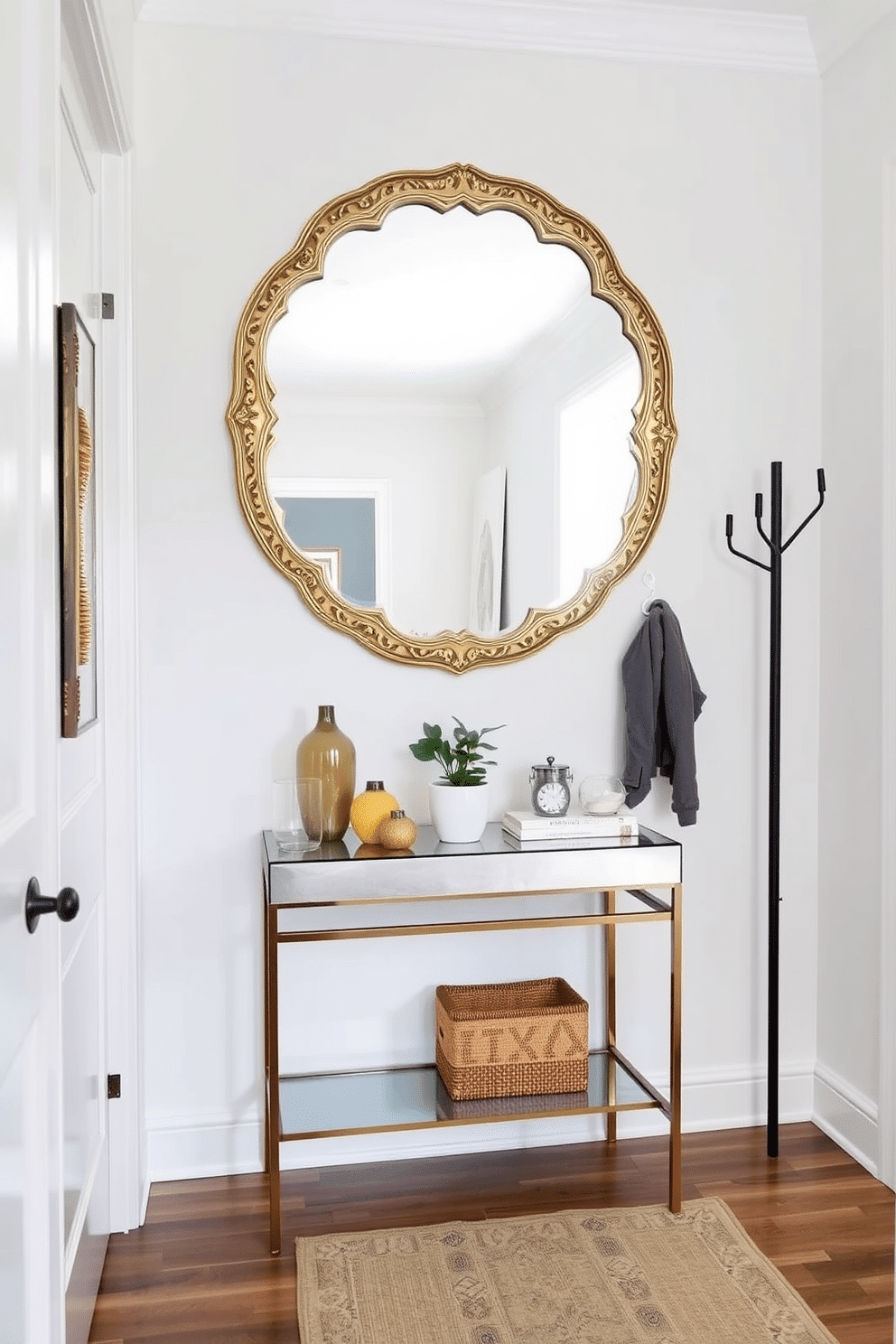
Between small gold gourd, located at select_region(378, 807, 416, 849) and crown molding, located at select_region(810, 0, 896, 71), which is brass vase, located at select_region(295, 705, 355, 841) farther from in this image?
crown molding, located at select_region(810, 0, 896, 71)

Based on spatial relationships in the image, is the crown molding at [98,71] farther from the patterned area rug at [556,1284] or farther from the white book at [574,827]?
the patterned area rug at [556,1284]

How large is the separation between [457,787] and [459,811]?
0.18ft

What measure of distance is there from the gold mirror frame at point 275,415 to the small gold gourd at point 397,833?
1.48ft

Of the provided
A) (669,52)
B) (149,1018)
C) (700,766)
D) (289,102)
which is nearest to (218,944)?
(149,1018)

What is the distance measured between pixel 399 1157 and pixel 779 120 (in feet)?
9.00

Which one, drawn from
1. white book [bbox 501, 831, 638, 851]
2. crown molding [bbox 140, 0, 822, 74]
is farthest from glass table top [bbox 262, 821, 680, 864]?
crown molding [bbox 140, 0, 822, 74]

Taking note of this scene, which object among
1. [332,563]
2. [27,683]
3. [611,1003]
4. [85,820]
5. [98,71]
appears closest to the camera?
[27,683]

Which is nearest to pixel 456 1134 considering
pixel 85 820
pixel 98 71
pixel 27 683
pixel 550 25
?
pixel 85 820

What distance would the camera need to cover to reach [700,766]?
2869 mm

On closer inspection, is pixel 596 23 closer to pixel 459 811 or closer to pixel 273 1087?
pixel 459 811

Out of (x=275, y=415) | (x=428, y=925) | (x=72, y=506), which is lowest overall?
(x=428, y=925)

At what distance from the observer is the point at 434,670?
8.98 feet

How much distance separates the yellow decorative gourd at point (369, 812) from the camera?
8.05ft

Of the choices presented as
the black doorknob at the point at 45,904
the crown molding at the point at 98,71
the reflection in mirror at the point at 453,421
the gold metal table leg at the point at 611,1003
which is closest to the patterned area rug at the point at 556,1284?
the gold metal table leg at the point at 611,1003
